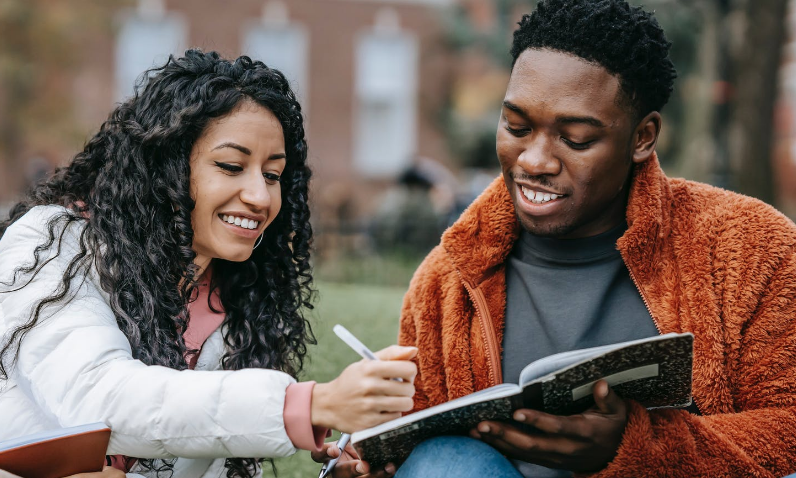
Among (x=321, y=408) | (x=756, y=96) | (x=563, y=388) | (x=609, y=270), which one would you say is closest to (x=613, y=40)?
(x=609, y=270)

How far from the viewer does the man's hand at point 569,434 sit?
1.89 meters

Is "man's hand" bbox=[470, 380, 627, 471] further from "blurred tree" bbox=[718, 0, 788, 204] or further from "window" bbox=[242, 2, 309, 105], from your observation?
"window" bbox=[242, 2, 309, 105]

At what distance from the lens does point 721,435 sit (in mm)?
2082

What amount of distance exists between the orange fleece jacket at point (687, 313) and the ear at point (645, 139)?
4 centimetres

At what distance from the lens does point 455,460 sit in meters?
2.00

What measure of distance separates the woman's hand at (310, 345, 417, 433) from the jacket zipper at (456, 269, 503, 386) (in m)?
0.65

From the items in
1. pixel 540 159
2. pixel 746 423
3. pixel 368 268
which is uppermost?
pixel 540 159

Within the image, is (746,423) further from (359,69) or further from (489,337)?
(359,69)

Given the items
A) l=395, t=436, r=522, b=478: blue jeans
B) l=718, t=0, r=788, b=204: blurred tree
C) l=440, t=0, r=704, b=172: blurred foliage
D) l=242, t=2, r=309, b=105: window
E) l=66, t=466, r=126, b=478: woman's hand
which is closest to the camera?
l=66, t=466, r=126, b=478: woman's hand

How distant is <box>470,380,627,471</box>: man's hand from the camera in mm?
1892

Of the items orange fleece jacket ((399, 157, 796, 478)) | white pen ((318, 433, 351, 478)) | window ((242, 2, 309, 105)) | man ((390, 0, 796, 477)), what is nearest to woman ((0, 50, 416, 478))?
white pen ((318, 433, 351, 478))

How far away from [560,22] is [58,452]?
5.41ft

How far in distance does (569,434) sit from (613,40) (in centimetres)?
105

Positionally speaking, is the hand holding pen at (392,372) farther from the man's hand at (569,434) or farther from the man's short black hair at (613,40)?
the man's short black hair at (613,40)
